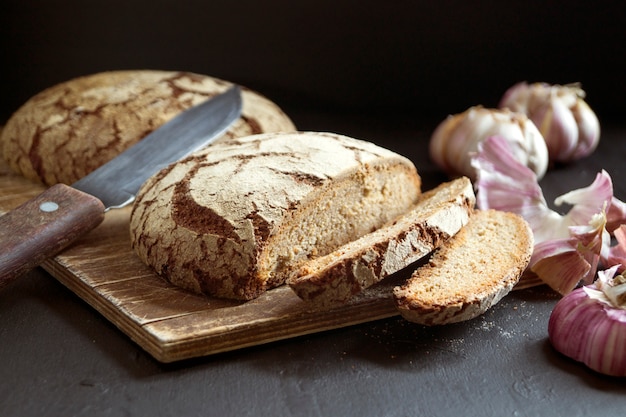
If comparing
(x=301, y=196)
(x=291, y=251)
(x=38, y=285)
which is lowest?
(x=38, y=285)

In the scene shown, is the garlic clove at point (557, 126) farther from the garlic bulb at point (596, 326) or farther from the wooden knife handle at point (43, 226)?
the wooden knife handle at point (43, 226)

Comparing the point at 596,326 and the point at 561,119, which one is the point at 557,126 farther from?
the point at 596,326

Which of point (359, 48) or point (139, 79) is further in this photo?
point (359, 48)

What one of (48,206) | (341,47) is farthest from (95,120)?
(341,47)

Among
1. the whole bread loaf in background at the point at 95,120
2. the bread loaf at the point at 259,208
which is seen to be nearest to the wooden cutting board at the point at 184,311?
the bread loaf at the point at 259,208

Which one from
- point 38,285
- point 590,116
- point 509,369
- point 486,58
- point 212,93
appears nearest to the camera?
point 509,369

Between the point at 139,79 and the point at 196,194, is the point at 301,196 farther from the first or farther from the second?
the point at 139,79

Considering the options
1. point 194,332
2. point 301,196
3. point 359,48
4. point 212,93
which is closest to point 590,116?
point 359,48

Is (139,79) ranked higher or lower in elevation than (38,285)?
higher
